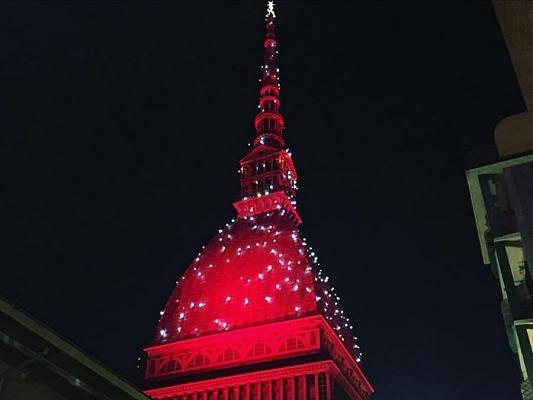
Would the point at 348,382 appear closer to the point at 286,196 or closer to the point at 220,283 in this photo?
the point at 220,283

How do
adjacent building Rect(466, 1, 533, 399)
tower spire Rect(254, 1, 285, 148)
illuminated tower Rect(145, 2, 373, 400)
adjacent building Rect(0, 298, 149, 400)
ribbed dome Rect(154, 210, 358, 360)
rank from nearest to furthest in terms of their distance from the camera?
adjacent building Rect(466, 1, 533, 399), adjacent building Rect(0, 298, 149, 400), illuminated tower Rect(145, 2, 373, 400), ribbed dome Rect(154, 210, 358, 360), tower spire Rect(254, 1, 285, 148)

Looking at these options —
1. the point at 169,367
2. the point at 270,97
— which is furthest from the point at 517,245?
the point at 270,97

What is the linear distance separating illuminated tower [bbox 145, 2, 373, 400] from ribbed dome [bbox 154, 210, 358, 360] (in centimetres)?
10

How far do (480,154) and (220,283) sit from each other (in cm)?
4826

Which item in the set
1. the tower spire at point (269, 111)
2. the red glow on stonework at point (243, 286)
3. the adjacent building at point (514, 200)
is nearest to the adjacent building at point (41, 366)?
the adjacent building at point (514, 200)

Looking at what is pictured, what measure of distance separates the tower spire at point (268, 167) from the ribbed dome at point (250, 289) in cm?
412

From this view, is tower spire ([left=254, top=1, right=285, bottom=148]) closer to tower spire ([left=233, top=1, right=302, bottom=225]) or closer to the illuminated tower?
tower spire ([left=233, top=1, right=302, bottom=225])

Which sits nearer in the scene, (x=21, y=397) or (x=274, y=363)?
(x=21, y=397)

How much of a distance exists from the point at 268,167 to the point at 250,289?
19.8m

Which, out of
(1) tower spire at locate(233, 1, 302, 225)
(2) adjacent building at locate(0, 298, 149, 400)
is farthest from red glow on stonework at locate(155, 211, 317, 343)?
(2) adjacent building at locate(0, 298, 149, 400)

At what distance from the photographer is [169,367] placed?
5881cm

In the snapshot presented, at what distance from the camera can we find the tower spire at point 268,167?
72.1m

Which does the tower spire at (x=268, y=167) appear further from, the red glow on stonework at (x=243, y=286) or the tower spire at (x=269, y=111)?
the red glow on stonework at (x=243, y=286)

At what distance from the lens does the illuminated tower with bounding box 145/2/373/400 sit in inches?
2128
